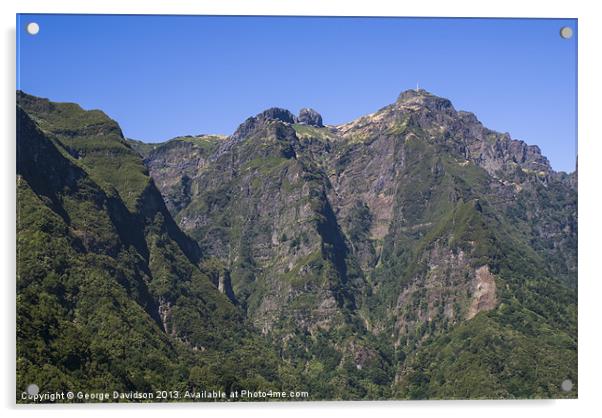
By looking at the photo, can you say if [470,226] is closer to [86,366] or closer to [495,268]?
[495,268]

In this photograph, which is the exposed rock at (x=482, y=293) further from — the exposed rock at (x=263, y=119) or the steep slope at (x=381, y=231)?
the exposed rock at (x=263, y=119)

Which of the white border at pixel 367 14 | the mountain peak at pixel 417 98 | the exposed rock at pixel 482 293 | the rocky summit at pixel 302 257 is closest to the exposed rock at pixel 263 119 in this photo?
the rocky summit at pixel 302 257

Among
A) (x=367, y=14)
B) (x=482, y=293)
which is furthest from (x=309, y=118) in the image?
(x=367, y=14)

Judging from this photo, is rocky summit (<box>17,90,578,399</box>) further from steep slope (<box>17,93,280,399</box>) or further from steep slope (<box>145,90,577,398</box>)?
steep slope (<box>145,90,577,398</box>)

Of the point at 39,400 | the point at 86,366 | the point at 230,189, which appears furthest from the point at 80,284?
the point at 230,189

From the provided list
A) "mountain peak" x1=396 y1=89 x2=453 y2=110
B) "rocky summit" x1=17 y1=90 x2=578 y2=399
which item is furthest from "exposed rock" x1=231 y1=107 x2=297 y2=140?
"mountain peak" x1=396 y1=89 x2=453 y2=110
